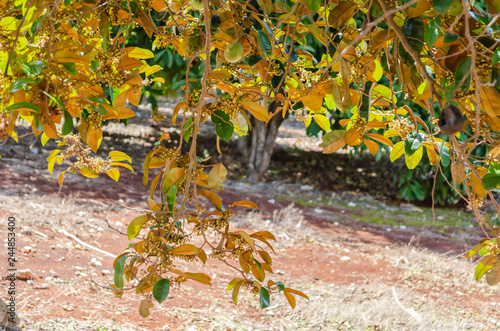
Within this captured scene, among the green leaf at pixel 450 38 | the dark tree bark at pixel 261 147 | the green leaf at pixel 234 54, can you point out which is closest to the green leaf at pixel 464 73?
the green leaf at pixel 450 38

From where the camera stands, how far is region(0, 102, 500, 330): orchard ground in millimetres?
2045

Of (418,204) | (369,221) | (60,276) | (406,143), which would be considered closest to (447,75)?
(406,143)

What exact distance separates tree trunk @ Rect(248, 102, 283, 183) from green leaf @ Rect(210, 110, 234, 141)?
4532 mm

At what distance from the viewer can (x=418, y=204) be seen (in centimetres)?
Answer: 563

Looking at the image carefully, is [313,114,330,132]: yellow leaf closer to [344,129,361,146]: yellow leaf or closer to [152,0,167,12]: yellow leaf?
[344,129,361,146]: yellow leaf

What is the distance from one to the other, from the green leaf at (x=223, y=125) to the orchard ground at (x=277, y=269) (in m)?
0.27

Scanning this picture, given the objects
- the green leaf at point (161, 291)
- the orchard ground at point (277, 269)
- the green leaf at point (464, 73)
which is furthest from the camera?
the orchard ground at point (277, 269)

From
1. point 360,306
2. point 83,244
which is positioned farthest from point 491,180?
point 83,244

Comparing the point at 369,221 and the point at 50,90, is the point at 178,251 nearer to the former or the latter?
the point at 50,90

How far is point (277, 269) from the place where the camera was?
2.80 meters

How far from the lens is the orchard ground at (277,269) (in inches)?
80.5

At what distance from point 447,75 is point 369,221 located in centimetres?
369

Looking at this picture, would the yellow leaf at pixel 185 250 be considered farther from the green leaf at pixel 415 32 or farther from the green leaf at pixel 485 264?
the green leaf at pixel 485 264

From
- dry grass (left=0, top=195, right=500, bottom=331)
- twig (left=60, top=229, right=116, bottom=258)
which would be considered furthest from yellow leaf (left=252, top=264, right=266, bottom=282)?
twig (left=60, top=229, right=116, bottom=258)
